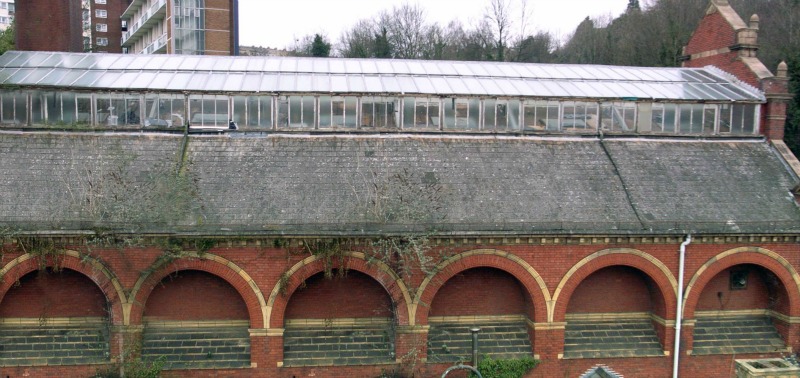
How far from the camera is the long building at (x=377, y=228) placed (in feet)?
46.2

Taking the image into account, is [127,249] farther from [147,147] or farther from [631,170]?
[631,170]

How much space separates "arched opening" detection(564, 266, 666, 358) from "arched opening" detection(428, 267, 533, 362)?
1.31 m

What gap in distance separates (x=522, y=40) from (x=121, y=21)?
4709 centimetres

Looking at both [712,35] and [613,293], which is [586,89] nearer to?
[712,35]

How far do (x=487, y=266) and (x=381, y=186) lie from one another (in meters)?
3.35

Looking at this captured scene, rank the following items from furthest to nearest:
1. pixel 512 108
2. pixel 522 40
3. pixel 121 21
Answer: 1. pixel 121 21
2. pixel 522 40
3. pixel 512 108

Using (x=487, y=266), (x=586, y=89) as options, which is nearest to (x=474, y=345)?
(x=487, y=266)

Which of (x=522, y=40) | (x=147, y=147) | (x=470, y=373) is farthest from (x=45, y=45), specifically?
(x=522, y=40)

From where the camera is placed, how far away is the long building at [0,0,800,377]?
554 inches

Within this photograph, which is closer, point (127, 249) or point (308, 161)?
point (127, 249)

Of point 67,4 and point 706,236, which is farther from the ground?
point 67,4

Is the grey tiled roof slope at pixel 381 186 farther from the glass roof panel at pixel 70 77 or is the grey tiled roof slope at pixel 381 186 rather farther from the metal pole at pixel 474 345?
the metal pole at pixel 474 345

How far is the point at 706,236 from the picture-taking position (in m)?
15.0

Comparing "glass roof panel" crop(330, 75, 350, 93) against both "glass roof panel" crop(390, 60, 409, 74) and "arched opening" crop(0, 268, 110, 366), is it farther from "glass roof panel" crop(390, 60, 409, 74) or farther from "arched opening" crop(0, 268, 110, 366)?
"arched opening" crop(0, 268, 110, 366)
